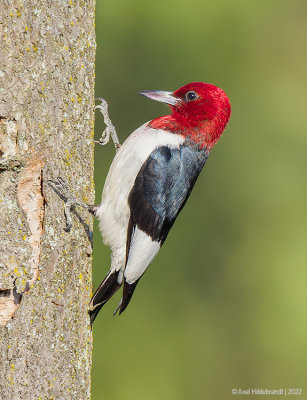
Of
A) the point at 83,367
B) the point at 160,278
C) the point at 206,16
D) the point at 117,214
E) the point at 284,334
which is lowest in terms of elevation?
the point at 284,334

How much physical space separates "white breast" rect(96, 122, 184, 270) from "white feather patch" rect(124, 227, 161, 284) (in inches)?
2.7

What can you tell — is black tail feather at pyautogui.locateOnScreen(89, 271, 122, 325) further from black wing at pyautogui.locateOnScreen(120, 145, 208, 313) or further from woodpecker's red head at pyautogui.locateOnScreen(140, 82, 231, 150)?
woodpecker's red head at pyautogui.locateOnScreen(140, 82, 231, 150)

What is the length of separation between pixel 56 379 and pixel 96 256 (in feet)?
11.1

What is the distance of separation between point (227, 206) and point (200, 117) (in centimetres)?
321

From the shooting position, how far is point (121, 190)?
337 centimetres

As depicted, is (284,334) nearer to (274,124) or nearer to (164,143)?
(274,124)

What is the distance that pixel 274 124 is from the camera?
6715 millimetres

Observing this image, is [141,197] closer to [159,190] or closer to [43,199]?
[159,190]

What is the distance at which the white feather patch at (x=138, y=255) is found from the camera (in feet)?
11.0

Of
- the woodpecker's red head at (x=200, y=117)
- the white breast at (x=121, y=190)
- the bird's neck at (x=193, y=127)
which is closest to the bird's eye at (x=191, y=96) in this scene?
the woodpecker's red head at (x=200, y=117)

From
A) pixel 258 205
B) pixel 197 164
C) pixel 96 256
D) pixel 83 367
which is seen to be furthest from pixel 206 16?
pixel 83 367

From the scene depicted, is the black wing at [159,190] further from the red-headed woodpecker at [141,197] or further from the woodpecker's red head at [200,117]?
the woodpecker's red head at [200,117]

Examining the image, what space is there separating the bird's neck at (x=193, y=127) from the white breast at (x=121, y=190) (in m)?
0.18

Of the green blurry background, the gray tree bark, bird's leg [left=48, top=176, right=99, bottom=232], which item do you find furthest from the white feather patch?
the green blurry background
